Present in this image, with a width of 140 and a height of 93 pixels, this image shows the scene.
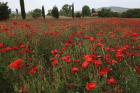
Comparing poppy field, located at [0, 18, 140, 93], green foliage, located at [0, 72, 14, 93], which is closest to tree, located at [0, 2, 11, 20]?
poppy field, located at [0, 18, 140, 93]

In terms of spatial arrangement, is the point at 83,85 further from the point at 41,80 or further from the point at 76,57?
the point at 76,57

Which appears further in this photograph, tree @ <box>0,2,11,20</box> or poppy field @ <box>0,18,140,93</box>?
tree @ <box>0,2,11,20</box>

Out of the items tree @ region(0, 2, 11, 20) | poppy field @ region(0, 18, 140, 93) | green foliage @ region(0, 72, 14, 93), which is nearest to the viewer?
poppy field @ region(0, 18, 140, 93)

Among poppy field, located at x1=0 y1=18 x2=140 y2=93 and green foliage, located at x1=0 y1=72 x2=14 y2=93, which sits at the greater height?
poppy field, located at x1=0 y1=18 x2=140 y2=93

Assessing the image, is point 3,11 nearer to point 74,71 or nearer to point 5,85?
point 5,85

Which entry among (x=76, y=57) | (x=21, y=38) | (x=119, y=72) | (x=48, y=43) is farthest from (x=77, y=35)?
(x=119, y=72)

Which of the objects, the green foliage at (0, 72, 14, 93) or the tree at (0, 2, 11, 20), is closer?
the green foliage at (0, 72, 14, 93)

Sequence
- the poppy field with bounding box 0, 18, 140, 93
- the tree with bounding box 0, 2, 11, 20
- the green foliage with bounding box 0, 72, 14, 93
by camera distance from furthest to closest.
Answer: the tree with bounding box 0, 2, 11, 20, the green foliage with bounding box 0, 72, 14, 93, the poppy field with bounding box 0, 18, 140, 93

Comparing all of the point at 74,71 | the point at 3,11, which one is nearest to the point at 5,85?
the point at 74,71

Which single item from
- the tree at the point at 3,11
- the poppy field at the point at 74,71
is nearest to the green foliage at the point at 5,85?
the poppy field at the point at 74,71

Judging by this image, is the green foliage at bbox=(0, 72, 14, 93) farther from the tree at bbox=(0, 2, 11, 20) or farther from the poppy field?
the tree at bbox=(0, 2, 11, 20)

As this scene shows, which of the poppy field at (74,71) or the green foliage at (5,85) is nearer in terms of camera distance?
the poppy field at (74,71)

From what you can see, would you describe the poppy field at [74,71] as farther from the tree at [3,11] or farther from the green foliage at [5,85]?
the tree at [3,11]

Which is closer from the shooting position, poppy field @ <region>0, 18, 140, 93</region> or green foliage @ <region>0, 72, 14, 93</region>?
poppy field @ <region>0, 18, 140, 93</region>
